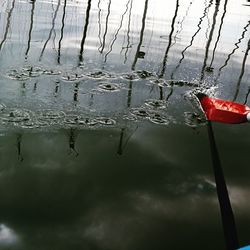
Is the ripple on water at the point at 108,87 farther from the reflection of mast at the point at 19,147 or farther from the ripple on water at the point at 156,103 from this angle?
the reflection of mast at the point at 19,147

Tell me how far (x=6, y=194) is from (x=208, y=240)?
236 centimetres

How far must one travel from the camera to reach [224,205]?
4.69 meters

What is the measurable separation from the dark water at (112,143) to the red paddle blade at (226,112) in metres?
0.30

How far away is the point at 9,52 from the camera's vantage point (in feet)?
29.0

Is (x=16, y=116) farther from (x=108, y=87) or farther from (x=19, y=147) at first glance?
(x=108, y=87)

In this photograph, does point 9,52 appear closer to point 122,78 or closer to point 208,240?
point 122,78

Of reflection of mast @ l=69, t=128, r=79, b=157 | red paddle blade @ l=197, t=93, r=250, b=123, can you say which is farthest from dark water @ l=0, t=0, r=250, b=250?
red paddle blade @ l=197, t=93, r=250, b=123

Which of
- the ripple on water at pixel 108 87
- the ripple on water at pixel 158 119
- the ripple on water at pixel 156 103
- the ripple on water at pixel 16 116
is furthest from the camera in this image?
the ripple on water at pixel 108 87

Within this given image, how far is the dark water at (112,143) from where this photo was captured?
4154 mm

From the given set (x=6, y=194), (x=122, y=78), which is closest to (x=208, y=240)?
(x=6, y=194)

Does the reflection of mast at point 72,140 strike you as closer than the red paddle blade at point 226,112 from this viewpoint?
Yes

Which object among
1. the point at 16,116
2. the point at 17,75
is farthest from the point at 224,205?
the point at 17,75

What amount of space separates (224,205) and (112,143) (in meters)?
1.88

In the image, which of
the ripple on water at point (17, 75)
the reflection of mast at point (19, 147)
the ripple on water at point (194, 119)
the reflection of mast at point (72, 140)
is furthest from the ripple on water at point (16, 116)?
the ripple on water at point (194, 119)
